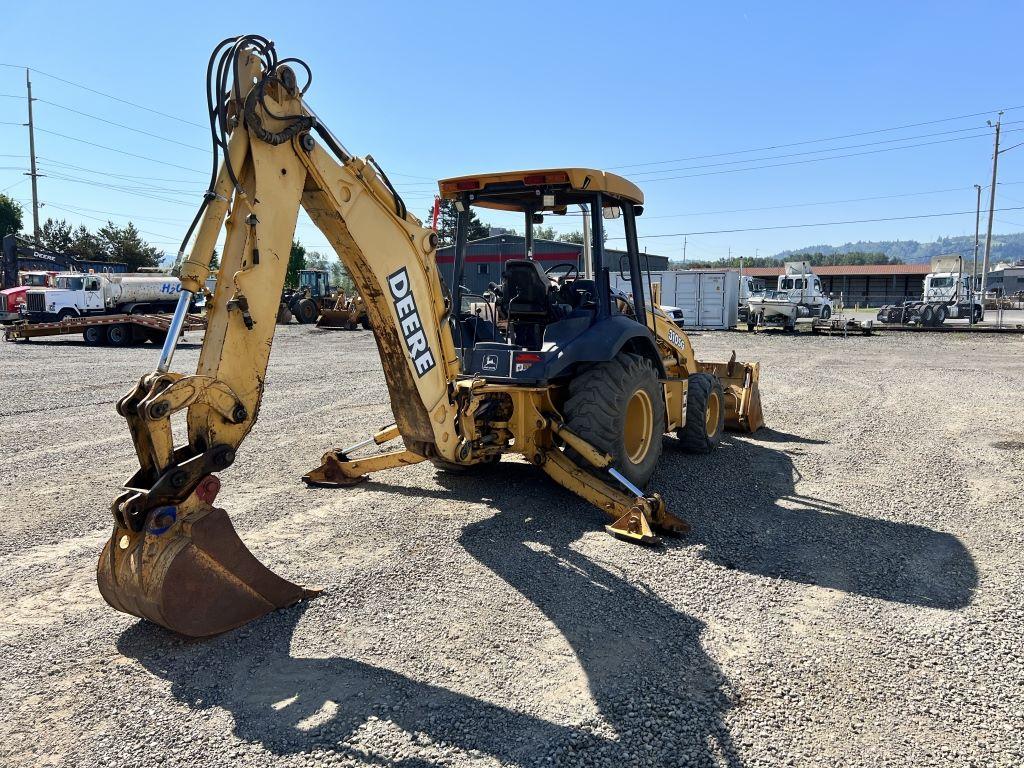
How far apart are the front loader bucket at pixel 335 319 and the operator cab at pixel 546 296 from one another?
2479 centimetres

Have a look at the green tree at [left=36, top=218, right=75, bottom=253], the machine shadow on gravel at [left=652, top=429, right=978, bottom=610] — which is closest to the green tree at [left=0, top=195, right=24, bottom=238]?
the green tree at [left=36, top=218, right=75, bottom=253]

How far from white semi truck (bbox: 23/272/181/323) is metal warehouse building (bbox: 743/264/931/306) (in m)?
48.0

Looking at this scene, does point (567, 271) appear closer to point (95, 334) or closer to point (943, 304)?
point (95, 334)

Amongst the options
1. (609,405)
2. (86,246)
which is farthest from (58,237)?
(609,405)

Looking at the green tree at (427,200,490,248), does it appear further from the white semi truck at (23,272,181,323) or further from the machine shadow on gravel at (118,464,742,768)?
the white semi truck at (23,272,181,323)

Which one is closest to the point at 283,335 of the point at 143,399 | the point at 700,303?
the point at 700,303

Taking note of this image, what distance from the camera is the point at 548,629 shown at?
12.6 ft

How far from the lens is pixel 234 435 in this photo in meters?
3.75

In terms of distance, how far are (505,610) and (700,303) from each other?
2971 cm

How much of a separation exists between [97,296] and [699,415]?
2629 cm

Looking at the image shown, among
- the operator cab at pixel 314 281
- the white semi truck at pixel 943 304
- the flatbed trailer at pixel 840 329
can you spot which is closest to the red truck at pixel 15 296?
the operator cab at pixel 314 281

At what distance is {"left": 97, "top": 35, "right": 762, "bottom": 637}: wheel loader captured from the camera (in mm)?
3533

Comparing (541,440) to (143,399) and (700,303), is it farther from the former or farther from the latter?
(700,303)

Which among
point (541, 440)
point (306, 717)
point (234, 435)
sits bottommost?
point (306, 717)
